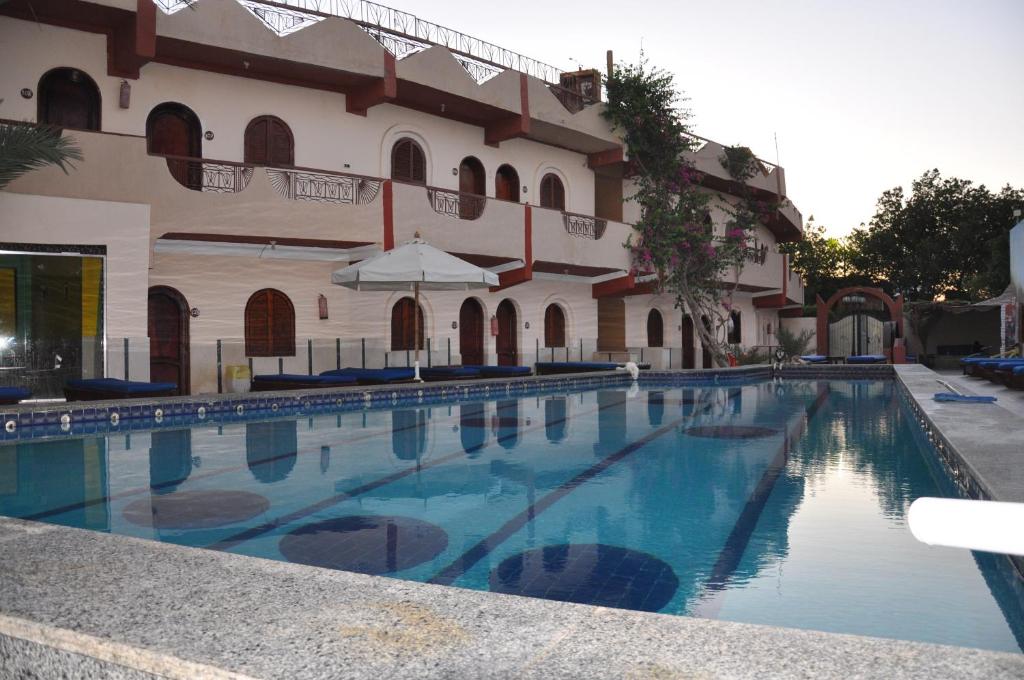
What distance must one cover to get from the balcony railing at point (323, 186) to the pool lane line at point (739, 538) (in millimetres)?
9798

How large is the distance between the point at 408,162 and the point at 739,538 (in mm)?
14827

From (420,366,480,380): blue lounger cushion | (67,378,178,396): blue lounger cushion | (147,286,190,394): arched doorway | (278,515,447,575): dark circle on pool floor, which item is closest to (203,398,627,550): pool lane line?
(278,515,447,575): dark circle on pool floor

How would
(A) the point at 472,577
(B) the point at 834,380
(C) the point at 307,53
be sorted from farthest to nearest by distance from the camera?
1. (B) the point at 834,380
2. (C) the point at 307,53
3. (A) the point at 472,577

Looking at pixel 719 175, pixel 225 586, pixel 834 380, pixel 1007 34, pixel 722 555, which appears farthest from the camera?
pixel 719 175

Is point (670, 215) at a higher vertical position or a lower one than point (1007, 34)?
higher

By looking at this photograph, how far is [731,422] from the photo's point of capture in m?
11.0

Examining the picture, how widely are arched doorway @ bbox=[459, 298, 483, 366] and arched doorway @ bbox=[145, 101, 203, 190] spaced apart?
7338mm

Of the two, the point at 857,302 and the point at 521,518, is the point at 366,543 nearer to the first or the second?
the point at 521,518

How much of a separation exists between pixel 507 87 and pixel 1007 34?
Answer: 53.8ft

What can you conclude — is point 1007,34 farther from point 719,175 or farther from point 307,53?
point 719,175

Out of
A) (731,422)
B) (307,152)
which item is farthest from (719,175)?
(731,422)

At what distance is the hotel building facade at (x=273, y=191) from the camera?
1182 cm

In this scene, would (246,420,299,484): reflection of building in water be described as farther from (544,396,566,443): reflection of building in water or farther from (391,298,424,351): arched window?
(391,298,424,351): arched window

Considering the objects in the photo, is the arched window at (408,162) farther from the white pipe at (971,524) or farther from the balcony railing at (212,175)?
the white pipe at (971,524)
